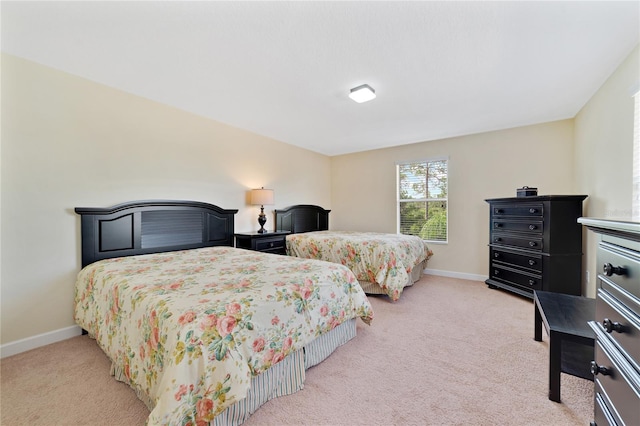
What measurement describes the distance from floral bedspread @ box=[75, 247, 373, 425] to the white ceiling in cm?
174

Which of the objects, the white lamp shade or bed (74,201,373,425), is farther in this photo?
the white lamp shade

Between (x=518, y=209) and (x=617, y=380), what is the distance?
9.78 ft

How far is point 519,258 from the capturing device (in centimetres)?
338

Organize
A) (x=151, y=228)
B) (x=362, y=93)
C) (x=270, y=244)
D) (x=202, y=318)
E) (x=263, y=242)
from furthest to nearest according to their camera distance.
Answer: (x=270, y=244) → (x=263, y=242) → (x=151, y=228) → (x=362, y=93) → (x=202, y=318)

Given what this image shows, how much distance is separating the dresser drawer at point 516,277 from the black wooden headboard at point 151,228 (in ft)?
12.4

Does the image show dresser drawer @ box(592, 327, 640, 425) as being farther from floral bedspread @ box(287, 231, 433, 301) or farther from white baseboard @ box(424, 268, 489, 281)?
white baseboard @ box(424, 268, 489, 281)

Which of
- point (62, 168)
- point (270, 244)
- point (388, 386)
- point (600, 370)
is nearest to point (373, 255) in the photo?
point (270, 244)

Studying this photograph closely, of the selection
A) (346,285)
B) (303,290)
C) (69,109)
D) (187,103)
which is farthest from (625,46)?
(69,109)

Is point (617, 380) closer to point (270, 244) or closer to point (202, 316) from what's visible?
point (202, 316)

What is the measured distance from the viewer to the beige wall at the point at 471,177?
146 inches

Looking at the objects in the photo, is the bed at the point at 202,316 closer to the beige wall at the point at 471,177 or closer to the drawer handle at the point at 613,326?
the drawer handle at the point at 613,326

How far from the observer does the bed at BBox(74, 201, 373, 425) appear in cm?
121

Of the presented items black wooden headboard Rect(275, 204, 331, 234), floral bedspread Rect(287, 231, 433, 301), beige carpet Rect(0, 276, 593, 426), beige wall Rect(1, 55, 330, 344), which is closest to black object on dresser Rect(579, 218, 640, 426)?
beige carpet Rect(0, 276, 593, 426)

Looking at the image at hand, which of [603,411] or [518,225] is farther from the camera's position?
[518,225]
